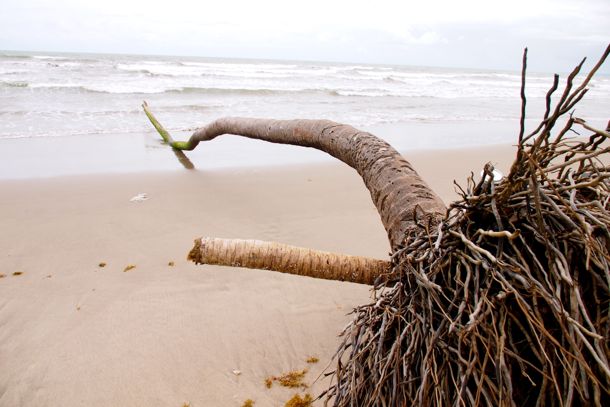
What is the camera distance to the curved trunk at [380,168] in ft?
6.02

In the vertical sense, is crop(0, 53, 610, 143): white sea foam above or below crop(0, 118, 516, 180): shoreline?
above

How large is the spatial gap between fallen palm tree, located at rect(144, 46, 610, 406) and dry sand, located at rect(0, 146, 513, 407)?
1.10m

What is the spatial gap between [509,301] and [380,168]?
3.85ft

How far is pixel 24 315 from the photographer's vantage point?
2629 millimetres

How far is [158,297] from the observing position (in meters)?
2.87

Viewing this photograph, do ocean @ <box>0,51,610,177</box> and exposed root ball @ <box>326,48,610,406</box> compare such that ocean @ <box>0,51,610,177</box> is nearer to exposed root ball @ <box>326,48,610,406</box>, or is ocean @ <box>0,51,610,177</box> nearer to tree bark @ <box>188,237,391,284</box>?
tree bark @ <box>188,237,391,284</box>

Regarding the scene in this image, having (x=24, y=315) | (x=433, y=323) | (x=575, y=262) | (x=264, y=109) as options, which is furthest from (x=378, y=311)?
(x=264, y=109)

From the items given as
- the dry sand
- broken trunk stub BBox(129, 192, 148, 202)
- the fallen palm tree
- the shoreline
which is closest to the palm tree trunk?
the fallen palm tree

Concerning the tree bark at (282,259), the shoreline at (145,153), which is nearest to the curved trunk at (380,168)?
the tree bark at (282,259)

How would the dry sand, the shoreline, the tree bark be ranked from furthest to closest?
the shoreline < the dry sand < the tree bark

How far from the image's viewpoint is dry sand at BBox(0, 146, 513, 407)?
216 cm

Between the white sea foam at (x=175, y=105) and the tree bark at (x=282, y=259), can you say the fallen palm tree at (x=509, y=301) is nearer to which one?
the tree bark at (x=282, y=259)

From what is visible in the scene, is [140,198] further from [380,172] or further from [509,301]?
[509,301]

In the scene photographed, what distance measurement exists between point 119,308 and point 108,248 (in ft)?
3.25
